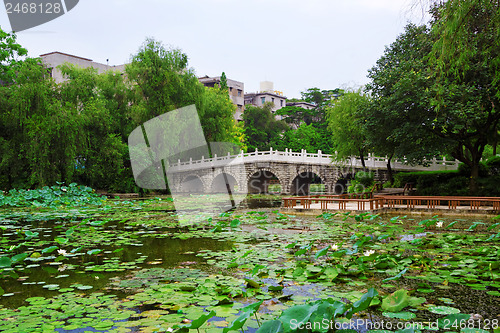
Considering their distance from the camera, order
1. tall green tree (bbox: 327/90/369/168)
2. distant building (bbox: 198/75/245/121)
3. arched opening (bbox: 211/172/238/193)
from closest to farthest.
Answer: tall green tree (bbox: 327/90/369/168)
arched opening (bbox: 211/172/238/193)
distant building (bbox: 198/75/245/121)

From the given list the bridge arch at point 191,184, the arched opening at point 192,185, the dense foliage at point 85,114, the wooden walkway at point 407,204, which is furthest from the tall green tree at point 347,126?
the arched opening at point 192,185

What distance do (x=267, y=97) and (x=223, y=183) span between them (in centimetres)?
2477

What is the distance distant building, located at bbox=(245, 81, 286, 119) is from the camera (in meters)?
54.0

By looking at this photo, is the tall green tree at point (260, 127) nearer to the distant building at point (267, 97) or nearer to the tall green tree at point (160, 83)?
the distant building at point (267, 97)

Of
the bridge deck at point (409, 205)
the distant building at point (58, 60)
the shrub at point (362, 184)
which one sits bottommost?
the bridge deck at point (409, 205)

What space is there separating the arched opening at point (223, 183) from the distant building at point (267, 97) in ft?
69.2

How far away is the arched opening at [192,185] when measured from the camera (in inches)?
1337

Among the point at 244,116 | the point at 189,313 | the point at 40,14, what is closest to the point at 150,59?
the point at 40,14

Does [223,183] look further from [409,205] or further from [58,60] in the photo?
[409,205]

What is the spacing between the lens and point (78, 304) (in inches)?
123

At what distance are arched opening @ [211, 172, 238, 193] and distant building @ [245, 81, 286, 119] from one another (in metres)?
21.1

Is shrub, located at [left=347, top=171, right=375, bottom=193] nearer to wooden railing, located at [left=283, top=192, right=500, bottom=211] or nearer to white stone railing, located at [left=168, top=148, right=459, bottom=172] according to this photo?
white stone railing, located at [left=168, top=148, right=459, bottom=172]

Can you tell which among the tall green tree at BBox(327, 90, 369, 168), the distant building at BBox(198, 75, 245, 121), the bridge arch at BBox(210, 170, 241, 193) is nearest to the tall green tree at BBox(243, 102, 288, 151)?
the distant building at BBox(198, 75, 245, 121)

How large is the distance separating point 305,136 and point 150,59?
72.8ft
